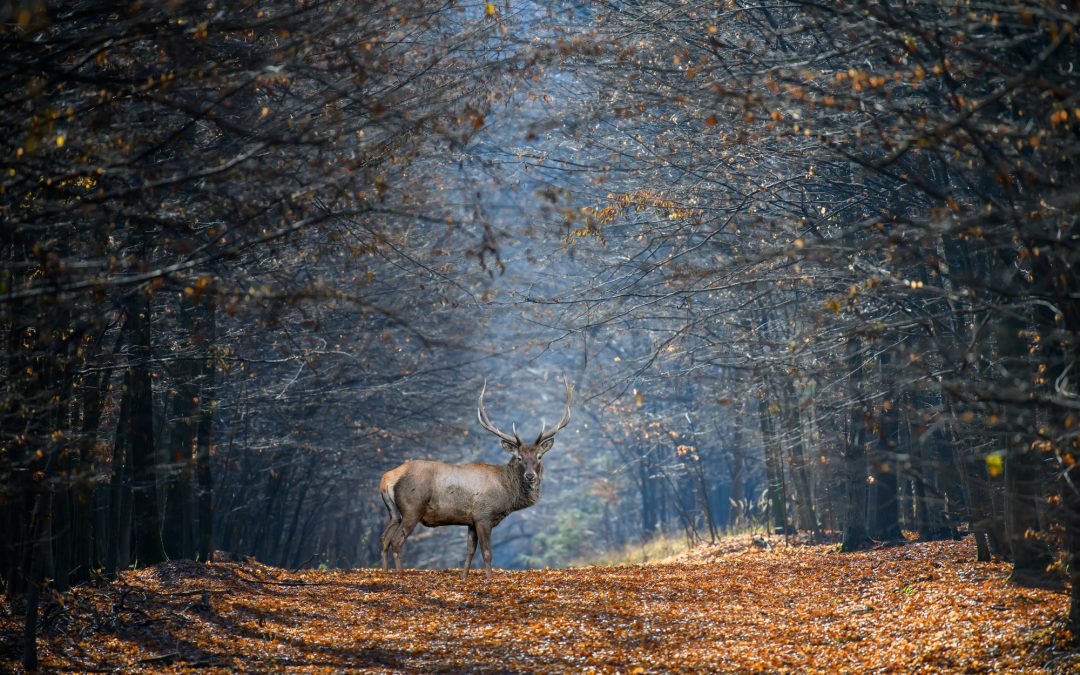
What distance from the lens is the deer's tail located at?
1797cm

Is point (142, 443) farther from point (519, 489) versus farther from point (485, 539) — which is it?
point (519, 489)

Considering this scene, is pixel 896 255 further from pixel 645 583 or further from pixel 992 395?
pixel 645 583

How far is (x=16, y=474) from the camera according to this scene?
10148mm

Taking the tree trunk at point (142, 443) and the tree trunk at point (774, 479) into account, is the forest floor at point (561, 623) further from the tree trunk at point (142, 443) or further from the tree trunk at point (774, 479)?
the tree trunk at point (774, 479)

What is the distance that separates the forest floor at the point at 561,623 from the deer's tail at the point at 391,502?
1.00 m

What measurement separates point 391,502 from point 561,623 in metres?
5.83

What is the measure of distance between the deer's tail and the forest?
0.16 ft

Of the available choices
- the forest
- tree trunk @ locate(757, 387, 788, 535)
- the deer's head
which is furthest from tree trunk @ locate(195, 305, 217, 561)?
tree trunk @ locate(757, 387, 788, 535)

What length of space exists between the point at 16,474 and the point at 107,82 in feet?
14.0

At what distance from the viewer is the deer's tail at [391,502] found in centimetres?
1797

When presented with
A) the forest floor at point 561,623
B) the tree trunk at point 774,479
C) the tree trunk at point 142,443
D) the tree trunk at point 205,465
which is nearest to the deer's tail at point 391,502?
the forest floor at point 561,623

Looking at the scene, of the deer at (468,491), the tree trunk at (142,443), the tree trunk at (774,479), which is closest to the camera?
the tree trunk at (142,443)

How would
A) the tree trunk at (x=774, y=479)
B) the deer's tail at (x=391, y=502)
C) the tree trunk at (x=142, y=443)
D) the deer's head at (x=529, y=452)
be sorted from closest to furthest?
the tree trunk at (x=142, y=443) < the deer's head at (x=529, y=452) < the deer's tail at (x=391, y=502) < the tree trunk at (x=774, y=479)

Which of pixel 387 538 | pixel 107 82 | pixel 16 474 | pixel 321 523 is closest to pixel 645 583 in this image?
pixel 387 538
